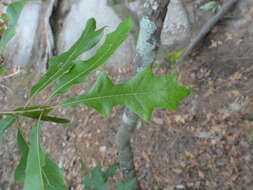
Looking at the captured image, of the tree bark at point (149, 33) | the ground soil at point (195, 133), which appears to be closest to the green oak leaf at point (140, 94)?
the tree bark at point (149, 33)

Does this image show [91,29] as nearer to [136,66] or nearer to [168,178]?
[136,66]

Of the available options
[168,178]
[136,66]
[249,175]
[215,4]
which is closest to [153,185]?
[168,178]

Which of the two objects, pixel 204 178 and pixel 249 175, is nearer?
pixel 249 175

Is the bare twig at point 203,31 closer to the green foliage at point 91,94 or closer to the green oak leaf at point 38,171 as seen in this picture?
the green foliage at point 91,94

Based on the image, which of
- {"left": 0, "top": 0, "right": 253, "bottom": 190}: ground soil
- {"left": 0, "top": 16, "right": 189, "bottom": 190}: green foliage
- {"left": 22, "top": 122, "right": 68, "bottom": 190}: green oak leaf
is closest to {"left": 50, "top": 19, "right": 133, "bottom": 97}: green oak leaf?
{"left": 0, "top": 16, "right": 189, "bottom": 190}: green foliage

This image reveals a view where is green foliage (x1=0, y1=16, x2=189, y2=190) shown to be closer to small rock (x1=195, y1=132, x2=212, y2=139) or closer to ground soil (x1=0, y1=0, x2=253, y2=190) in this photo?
ground soil (x1=0, y1=0, x2=253, y2=190)

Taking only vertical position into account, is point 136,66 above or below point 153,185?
above

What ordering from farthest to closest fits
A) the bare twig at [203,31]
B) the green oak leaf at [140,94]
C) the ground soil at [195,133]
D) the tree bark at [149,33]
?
the bare twig at [203,31] < the ground soil at [195,133] < the tree bark at [149,33] < the green oak leaf at [140,94]
